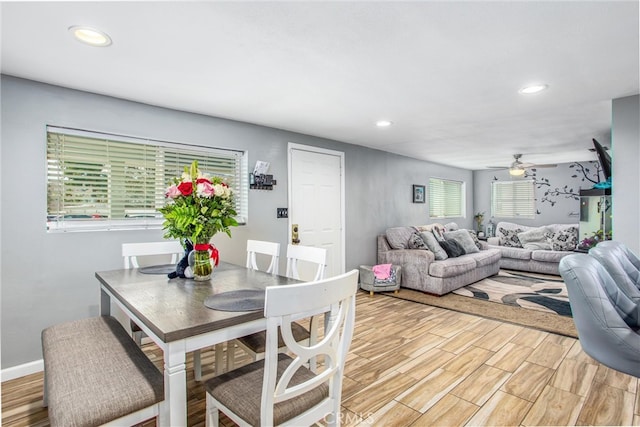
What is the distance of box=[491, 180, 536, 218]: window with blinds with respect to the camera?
7.21 metres

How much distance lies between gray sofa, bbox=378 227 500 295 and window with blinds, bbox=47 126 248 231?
317 centimetres

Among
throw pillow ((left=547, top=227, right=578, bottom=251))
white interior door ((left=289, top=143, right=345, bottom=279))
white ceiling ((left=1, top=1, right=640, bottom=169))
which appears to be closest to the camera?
white ceiling ((left=1, top=1, right=640, bottom=169))

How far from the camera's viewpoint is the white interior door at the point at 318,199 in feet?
13.5

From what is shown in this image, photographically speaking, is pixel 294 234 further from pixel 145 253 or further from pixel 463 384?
pixel 463 384

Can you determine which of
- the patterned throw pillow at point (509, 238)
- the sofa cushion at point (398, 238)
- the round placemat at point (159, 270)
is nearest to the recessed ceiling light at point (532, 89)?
the sofa cushion at point (398, 238)

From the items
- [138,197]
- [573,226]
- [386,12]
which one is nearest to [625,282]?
[386,12]

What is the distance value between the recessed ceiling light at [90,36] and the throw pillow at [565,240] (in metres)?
7.22

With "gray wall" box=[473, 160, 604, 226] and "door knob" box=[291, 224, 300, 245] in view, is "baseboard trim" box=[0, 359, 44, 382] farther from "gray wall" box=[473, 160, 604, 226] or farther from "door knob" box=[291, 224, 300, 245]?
"gray wall" box=[473, 160, 604, 226]

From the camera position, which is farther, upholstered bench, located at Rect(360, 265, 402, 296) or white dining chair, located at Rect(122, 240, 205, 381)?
upholstered bench, located at Rect(360, 265, 402, 296)

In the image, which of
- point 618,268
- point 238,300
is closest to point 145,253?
point 238,300

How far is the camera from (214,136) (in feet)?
11.0

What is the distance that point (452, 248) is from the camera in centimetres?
513

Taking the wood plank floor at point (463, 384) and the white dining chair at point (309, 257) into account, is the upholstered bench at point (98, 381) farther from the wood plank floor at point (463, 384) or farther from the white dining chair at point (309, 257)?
the white dining chair at point (309, 257)

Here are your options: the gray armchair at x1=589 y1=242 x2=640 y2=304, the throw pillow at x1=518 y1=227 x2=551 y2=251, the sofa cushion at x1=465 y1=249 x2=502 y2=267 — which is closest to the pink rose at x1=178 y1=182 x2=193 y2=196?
the gray armchair at x1=589 y1=242 x2=640 y2=304
